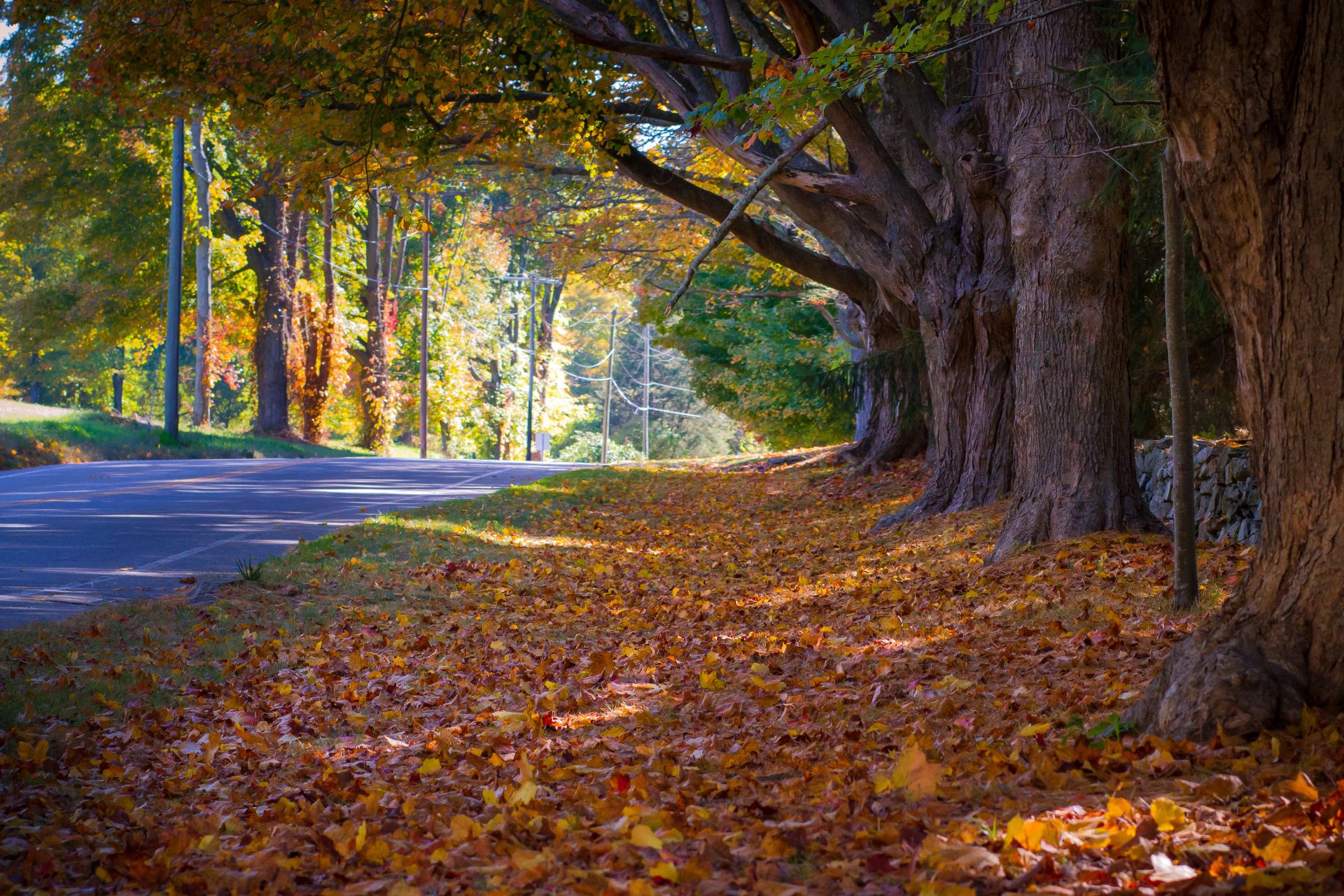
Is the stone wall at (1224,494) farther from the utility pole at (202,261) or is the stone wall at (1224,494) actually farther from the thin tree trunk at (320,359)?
the thin tree trunk at (320,359)

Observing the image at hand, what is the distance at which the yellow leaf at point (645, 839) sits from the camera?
327cm

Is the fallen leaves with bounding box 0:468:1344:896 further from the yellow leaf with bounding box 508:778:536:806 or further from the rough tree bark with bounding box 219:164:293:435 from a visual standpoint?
the rough tree bark with bounding box 219:164:293:435

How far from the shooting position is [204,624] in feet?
22.4

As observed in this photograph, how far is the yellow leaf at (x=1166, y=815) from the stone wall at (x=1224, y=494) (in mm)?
5975

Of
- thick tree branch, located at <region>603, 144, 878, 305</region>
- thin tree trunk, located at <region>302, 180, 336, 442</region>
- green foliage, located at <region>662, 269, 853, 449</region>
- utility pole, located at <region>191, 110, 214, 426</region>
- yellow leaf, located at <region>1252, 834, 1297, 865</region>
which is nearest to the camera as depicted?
yellow leaf, located at <region>1252, 834, 1297, 865</region>

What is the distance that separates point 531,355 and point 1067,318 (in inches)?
1762

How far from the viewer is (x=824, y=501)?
52.0ft

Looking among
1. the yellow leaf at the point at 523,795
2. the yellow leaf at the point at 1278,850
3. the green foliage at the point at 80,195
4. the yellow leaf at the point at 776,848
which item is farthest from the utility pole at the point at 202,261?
the yellow leaf at the point at 1278,850

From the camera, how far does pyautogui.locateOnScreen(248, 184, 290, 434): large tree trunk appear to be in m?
32.0

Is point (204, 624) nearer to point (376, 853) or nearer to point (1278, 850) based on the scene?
point (376, 853)

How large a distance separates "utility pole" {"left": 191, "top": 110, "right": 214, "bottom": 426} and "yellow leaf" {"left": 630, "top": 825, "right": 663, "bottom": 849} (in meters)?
28.5

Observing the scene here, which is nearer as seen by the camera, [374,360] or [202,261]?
[202,261]

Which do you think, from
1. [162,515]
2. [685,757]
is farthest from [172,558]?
[685,757]

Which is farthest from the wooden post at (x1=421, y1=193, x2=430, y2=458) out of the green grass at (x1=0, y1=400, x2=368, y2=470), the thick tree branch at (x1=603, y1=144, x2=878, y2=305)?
the thick tree branch at (x1=603, y1=144, x2=878, y2=305)
